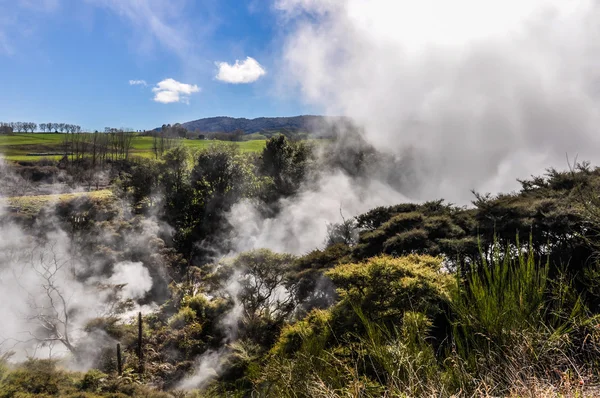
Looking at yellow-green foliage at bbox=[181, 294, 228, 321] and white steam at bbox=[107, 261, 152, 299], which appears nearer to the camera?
yellow-green foliage at bbox=[181, 294, 228, 321]

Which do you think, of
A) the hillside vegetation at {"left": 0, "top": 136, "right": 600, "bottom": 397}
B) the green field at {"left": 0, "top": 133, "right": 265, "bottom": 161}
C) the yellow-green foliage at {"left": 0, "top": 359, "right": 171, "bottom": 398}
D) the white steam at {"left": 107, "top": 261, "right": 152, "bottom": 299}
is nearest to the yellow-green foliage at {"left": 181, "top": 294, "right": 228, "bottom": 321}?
the hillside vegetation at {"left": 0, "top": 136, "right": 600, "bottom": 397}

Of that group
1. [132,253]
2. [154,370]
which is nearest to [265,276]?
[154,370]

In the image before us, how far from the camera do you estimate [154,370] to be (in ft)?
43.8

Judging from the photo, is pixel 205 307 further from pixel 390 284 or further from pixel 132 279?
pixel 390 284

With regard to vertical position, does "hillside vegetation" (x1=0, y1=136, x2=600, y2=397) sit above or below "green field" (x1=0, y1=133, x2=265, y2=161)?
below

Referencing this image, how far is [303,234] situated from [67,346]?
13.6m

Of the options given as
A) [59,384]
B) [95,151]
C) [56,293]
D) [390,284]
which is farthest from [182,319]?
[95,151]

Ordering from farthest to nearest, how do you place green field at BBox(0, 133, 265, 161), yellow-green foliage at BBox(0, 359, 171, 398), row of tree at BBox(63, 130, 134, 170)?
row of tree at BBox(63, 130, 134, 170) < green field at BBox(0, 133, 265, 161) < yellow-green foliage at BBox(0, 359, 171, 398)

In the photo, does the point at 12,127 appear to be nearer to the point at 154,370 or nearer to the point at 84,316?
the point at 84,316

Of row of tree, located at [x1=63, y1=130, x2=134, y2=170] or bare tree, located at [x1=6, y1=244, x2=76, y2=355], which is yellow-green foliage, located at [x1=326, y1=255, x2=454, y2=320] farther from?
row of tree, located at [x1=63, y1=130, x2=134, y2=170]

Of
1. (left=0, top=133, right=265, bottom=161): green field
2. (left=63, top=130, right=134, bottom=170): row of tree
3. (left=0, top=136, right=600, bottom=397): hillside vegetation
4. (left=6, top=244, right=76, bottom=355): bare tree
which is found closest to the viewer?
(left=0, top=136, right=600, bottom=397): hillside vegetation

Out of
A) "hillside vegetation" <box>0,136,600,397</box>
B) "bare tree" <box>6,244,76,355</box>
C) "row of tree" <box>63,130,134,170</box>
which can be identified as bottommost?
"bare tree" <box>6,244,76,355</box>

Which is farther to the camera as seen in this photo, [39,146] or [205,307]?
[39,146]

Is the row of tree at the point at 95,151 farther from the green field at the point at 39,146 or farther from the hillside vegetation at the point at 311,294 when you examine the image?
the hillside vegetation at the point at 311,294
